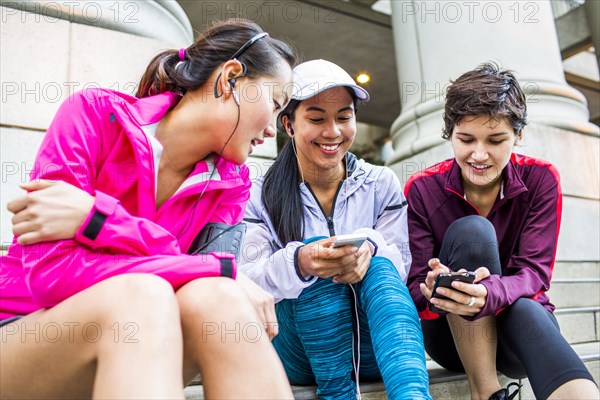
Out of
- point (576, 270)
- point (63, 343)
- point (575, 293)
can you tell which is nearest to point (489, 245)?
point (63, 343)

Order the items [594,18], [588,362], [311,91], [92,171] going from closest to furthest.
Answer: [92,171], [311,91], [588,362], [594,18]

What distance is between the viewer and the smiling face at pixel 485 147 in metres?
2.21

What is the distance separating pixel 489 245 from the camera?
6.29 feet

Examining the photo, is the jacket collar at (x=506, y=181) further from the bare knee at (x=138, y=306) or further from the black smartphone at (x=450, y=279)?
the bare knee at (x=138, y=306)

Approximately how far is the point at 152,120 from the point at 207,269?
53 centimetres

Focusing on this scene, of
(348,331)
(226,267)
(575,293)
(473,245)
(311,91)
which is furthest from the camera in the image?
(575,293)

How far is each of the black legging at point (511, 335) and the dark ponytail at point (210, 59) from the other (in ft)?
3.24

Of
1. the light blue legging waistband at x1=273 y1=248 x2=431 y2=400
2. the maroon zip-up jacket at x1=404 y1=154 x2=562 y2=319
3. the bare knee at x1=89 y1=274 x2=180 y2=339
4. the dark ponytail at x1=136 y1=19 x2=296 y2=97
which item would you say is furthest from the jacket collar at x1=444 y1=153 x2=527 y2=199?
the bare knee at x1=89 y1=274 x2=180 y2=339

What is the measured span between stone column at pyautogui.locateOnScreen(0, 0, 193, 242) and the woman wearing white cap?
1.12m

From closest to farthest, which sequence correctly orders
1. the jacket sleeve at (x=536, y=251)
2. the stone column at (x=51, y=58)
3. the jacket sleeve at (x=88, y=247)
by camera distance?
the jacket sleeve at (x=88, y=247)
the jacket sleeve at (x=536, y=251)
the stone column at (x=51, y=58)

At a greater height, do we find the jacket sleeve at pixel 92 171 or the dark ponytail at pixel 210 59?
the dark ponytail at pixel 210 59

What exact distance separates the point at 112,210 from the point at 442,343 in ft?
5.19

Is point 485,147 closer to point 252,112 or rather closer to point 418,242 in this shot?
point 418,242

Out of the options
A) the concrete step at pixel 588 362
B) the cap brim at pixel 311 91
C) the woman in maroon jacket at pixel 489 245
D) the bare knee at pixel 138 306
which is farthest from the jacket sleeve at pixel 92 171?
the concrete step at pixel 588 362
